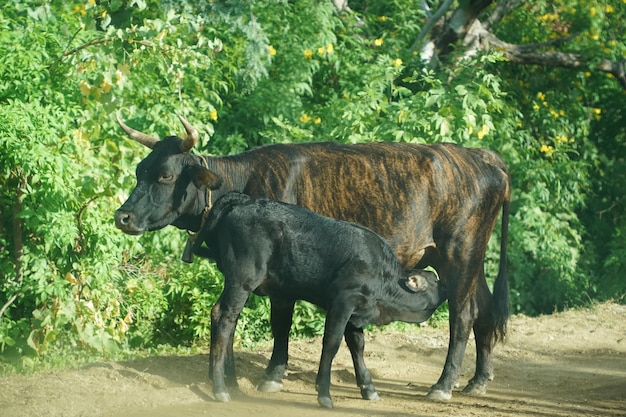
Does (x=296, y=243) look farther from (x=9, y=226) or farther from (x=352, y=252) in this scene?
(x=9, y=226)

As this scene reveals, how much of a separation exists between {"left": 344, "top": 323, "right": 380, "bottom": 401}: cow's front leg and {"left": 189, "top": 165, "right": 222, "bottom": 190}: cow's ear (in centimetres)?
135

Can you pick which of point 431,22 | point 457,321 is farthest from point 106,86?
point 431,22

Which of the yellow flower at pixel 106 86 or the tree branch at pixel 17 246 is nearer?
the yellow flower at pixel 106 86

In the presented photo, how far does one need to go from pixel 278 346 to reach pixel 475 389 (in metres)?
1.62

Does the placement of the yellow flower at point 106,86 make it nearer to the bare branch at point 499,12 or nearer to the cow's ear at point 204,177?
the cow's ear at point 204,177

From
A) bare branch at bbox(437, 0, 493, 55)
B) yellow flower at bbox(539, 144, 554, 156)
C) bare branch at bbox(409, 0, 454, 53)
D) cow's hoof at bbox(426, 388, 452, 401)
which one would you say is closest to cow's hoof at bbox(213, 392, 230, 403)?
cow's hoof at bbox(426, 388, 452, 401)

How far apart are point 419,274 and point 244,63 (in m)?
4.71

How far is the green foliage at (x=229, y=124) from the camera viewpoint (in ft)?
26.1

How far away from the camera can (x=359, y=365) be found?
6.96 m

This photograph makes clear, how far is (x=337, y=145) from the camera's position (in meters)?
7.72

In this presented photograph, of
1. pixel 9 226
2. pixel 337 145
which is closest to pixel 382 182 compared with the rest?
pixel 337 145

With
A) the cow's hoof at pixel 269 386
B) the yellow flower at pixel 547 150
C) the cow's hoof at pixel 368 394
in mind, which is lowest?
the cow's hoof at pixel 269 386

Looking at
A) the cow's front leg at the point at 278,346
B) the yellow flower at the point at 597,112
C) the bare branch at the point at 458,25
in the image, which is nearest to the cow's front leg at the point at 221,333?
the cow's front leg at the point at 278,346

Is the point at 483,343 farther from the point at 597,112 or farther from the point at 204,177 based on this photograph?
the point at 597,112
